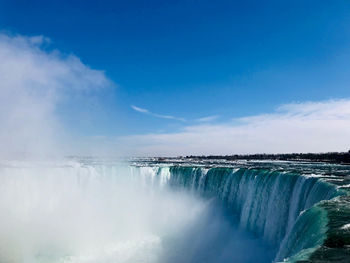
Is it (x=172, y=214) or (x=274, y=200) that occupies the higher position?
(x=274, y=200)

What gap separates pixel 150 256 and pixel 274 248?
5.23m

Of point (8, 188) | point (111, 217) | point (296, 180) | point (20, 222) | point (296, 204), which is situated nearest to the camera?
point (296, 204)

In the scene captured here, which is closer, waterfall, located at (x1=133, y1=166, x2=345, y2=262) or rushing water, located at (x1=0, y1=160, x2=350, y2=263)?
waterfall, located at (x1=133, y1=166, x2=345, y2=262)

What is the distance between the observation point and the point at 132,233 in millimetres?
18562

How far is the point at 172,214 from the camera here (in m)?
22.6

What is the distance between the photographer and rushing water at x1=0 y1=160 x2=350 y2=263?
29.4 feet

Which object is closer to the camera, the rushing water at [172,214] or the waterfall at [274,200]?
the waterfall at [274,200]

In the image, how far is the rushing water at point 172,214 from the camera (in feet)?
29.4

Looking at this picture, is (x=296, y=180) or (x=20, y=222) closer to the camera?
(x=296, y=180)

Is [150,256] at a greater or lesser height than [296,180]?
lesser

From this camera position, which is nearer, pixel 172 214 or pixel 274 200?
pixel 274 200

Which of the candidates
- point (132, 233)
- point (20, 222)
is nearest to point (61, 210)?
point (20, 222)

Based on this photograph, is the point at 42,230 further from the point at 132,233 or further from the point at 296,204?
the point at 296,204

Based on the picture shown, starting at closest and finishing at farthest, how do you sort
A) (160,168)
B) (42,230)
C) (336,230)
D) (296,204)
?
(336,230) → (296,204) → (42,230) → (160,168)
